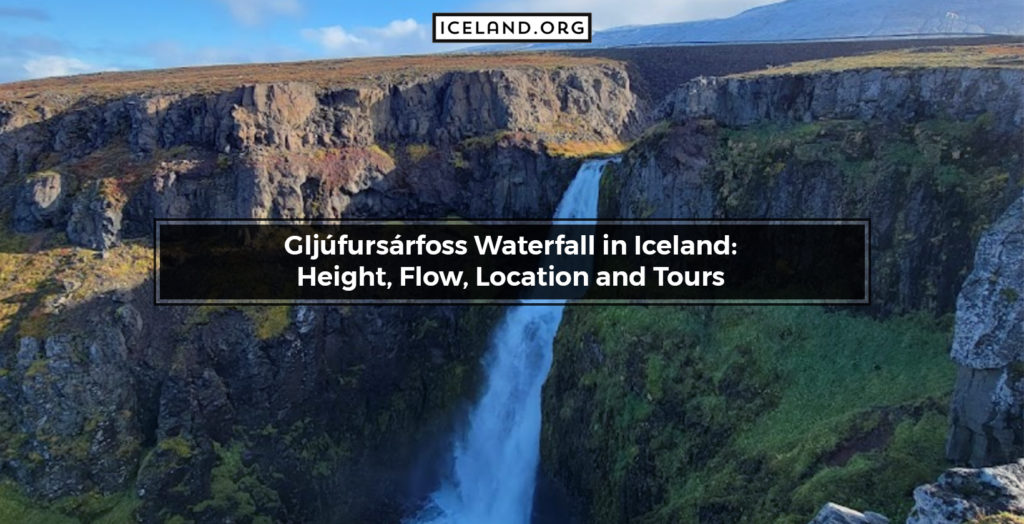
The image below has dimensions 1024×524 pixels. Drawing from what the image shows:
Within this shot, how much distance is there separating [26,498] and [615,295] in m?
29.0

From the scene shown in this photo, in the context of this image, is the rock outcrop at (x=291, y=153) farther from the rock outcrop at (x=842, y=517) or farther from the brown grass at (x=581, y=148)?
the rock outcrop at (x=842, y=517)

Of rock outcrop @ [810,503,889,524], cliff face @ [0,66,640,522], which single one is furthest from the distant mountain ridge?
rock outcrop @ [810,503,889,524]

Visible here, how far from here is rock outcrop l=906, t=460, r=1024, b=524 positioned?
40.9ft

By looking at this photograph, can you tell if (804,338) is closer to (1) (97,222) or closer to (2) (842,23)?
(1) (97,222)

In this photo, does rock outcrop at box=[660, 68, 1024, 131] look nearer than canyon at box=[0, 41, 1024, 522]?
No

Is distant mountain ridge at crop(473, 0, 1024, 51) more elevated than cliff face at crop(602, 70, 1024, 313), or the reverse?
distant mountain ridge at crop(473, 0, 1024, 51)

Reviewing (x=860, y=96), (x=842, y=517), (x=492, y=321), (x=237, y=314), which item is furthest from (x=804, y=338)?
(x=237, y=314)

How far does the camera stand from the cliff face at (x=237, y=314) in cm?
3362

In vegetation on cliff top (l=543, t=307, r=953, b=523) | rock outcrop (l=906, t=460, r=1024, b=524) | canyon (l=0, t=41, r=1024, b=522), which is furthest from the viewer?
canyon (l=0, t=41, r=1024, b=522)

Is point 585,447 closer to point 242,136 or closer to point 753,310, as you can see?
point 753,310

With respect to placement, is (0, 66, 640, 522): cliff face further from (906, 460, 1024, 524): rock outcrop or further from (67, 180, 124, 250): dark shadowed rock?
(906, 460, 1024, 524): rock outcrop

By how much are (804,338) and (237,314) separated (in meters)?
27.7

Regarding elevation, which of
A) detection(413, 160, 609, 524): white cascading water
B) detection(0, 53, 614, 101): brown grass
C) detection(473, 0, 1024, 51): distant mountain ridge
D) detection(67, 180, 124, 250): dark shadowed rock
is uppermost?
detection(473, 0, 1024, 51): distant mountain ridge

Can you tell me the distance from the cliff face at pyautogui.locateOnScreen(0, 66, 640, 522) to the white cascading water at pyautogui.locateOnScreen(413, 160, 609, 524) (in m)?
2.04
